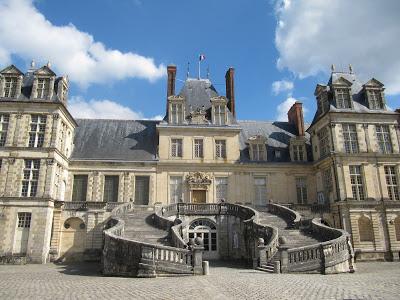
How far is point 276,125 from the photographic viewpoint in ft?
108

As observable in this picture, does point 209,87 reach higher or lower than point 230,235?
higher

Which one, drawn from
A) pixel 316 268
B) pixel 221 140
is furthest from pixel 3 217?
pixel 316 268

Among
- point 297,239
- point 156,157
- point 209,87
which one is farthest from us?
point 209,87

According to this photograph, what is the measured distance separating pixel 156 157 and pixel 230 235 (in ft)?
28.8

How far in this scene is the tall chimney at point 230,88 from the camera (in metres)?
29.8

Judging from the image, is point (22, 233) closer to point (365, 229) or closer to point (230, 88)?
point (230, 88)

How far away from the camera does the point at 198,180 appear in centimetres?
2686

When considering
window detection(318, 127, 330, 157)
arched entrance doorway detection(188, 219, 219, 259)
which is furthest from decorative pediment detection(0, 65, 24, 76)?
window detection(318, 127, 330, 157)

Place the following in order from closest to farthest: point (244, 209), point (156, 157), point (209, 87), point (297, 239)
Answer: point (297, 239) → point (244, 209) → point (156, 157) → point (209, 87)

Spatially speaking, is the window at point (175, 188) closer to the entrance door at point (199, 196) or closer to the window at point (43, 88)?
the entrance door at point (199, 196)

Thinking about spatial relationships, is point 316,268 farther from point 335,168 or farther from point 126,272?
point 335,168

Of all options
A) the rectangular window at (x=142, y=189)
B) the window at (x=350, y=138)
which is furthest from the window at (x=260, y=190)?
the rectangular window at (x=142, y=189)

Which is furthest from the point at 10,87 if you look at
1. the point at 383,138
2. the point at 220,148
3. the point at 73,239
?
the point at 383,138

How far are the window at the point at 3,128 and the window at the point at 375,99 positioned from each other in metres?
26.3
